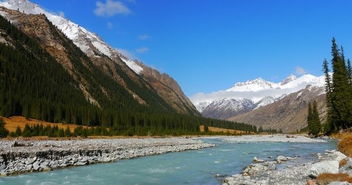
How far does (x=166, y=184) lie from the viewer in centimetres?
3212

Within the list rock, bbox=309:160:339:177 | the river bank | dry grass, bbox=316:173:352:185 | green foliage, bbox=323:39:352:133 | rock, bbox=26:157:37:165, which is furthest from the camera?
green foliage, bbox=323:39:352:133

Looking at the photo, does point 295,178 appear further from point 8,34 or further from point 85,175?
point 8,34

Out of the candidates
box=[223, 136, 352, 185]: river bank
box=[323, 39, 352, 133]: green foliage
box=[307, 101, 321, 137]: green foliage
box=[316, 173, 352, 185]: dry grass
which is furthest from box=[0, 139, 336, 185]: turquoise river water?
box=[307, 101, 321, 137]: green foliage

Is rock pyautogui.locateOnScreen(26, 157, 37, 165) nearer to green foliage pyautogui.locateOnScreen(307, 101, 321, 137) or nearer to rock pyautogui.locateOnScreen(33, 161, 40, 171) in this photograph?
rock pyautogui.locateOnScreen(33, 161, 40, 171)

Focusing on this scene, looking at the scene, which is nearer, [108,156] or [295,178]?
[295,178]

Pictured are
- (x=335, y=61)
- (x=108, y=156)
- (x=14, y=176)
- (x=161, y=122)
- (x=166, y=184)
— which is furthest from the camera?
(x=161, y=122)

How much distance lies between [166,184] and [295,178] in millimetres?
10558

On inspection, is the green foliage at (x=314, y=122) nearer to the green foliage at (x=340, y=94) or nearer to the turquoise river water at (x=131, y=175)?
the green foliage at (x=340, y=94)

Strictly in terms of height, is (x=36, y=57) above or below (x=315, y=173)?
above

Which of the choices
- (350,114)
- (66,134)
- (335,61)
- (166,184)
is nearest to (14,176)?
(166,184)

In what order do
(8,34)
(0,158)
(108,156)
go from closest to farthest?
1. (0,158)
2. (108,156)
3. (8,34)

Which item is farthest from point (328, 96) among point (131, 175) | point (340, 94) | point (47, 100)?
point (47, 100)

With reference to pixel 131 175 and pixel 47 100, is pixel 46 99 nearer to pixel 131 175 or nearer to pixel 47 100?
pixel 47 100

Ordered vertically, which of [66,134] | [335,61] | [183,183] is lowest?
[183,183]
